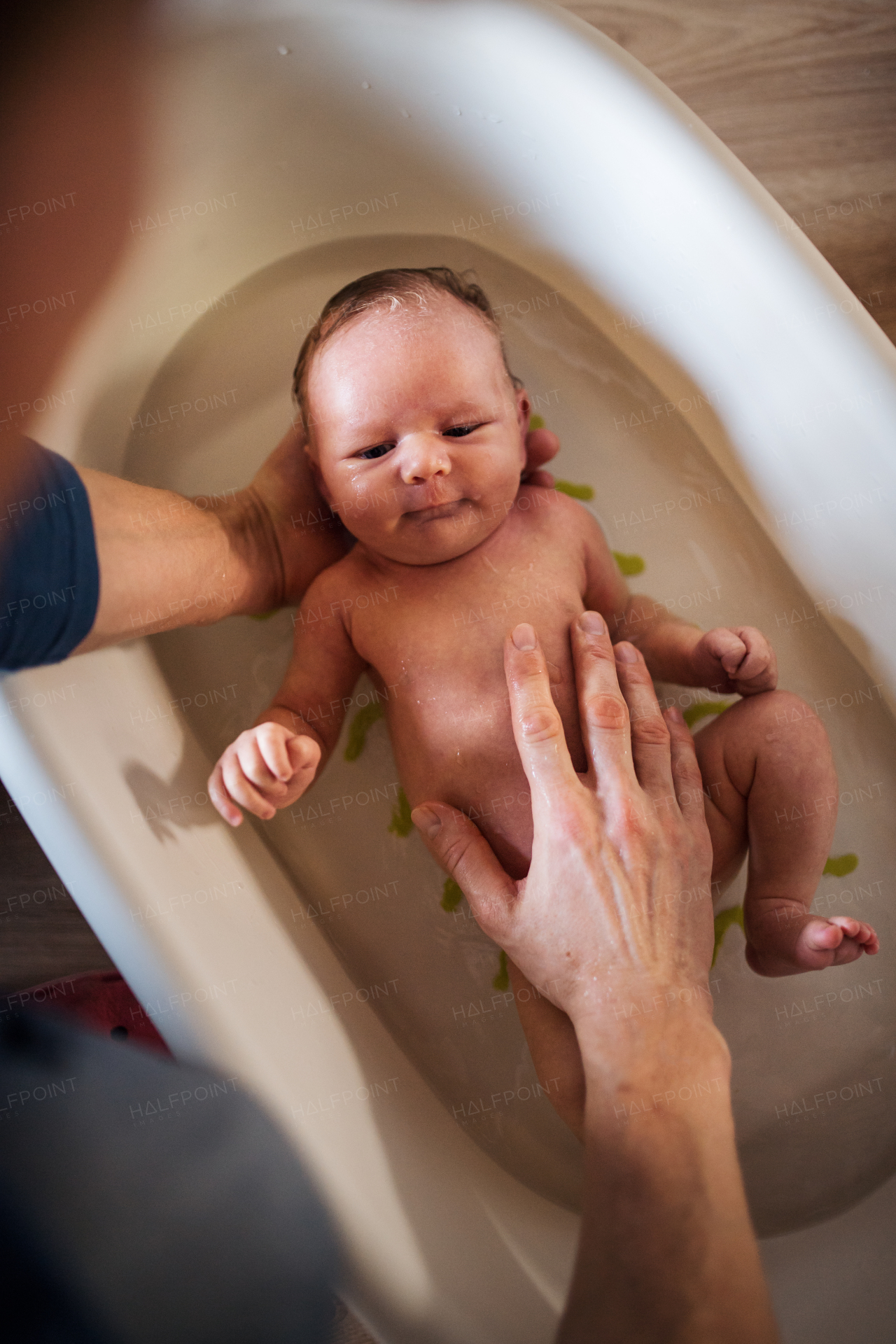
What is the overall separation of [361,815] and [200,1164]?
1.60 feet

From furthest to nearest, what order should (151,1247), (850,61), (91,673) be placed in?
(850,61) → (91,673) → (151,1247)

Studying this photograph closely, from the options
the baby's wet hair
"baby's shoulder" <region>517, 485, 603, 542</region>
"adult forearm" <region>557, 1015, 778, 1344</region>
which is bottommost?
"adult forearm" <region>557, 1015, 778, 1344</region>

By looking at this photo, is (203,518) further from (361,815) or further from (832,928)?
(832,928)

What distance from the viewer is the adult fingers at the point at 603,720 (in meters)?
0.91

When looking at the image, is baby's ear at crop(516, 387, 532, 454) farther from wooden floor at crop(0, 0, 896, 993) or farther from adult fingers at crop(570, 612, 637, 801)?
wooden floor at crop(0, 0, 896, 993)

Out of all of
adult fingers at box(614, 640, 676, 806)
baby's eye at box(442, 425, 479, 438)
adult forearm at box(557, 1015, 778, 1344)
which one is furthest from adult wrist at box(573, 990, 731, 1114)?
baby's eye at box(442, 425, 479, 438)

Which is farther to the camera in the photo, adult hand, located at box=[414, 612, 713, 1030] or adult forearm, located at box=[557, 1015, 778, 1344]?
adult hand, located at box=[414, 612, 713, 1030]

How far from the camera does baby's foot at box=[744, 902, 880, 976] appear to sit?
0.85 meters

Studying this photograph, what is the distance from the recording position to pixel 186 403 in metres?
1.26

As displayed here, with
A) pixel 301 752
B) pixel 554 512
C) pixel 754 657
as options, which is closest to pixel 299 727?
pixel 301 752

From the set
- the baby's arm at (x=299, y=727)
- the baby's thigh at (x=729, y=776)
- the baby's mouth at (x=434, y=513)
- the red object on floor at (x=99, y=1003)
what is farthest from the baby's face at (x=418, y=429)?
the red object on floor at (x=99, y=1003)

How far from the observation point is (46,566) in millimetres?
826

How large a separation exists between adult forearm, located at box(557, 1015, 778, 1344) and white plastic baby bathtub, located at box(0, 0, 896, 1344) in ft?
0.58

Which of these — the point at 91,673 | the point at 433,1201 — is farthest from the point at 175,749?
the point at 433,1201
